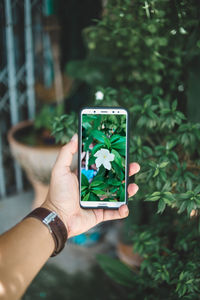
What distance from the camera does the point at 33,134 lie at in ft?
9.69

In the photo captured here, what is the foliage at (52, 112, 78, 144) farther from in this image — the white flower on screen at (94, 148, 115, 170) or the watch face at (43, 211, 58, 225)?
the watch face at (43, 211, 58, 225)

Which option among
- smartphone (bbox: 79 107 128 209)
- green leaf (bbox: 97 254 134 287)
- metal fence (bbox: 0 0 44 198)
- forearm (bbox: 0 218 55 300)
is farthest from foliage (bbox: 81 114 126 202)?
metal fence (bbox: 0 0 44 198)

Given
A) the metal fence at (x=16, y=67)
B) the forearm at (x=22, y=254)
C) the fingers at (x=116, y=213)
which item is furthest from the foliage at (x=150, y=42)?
the metal fence at (x=16, y=67)

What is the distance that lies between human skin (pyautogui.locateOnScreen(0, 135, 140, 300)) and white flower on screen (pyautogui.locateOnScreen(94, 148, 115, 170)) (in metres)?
0.09

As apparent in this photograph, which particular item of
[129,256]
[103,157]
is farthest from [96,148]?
[129,256]

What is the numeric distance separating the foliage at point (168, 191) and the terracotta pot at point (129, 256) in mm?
410

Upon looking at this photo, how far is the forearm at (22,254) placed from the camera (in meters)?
1.06

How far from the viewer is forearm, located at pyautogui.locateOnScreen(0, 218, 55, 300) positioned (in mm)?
1061

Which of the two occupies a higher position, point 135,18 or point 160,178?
point 135,18

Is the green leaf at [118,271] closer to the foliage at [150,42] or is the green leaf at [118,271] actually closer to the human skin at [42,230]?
the human skin at [42,230]

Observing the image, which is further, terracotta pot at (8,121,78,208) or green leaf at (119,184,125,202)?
terracotta pot at (8,121,78,208)

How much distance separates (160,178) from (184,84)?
64 cm

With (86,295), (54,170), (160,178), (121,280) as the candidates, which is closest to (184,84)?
(160,178)

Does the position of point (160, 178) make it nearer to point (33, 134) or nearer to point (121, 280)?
point (121, 280)
